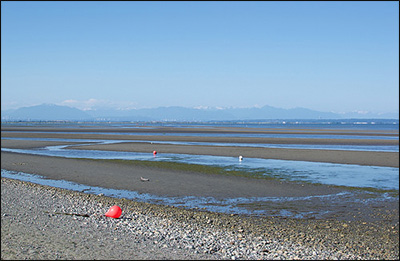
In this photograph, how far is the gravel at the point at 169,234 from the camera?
8.52 metres

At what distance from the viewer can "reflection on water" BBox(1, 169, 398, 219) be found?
13.4 m

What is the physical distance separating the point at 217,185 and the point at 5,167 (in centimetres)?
1363

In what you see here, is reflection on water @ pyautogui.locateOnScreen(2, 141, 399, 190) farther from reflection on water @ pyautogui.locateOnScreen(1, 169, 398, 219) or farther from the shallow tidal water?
reflection on water @ pyautogui.locateOnScreen(1, 169, 398, 219)

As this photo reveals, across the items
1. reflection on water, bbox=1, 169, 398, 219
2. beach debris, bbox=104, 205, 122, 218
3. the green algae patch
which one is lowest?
reflection on water, bbox=1, 169, 398, 219

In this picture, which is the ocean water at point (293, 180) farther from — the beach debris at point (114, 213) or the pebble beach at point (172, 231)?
the beach debris at point (114, 213)

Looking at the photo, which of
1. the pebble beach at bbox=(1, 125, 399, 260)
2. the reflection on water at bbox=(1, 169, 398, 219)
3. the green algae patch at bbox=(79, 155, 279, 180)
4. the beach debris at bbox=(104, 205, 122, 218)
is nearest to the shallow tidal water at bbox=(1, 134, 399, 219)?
the reflection on water at bbox=(1, 169, 398, 219)

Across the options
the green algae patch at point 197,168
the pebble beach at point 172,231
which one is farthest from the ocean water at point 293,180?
the pebble beach at point 172,231

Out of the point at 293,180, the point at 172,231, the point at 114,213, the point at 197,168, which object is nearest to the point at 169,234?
the point at 172,231

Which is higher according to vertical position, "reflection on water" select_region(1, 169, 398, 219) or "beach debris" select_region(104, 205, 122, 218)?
"beach debris" select_region(104, 205, 122, 218)

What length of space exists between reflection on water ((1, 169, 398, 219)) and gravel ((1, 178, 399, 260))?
92 centimetres

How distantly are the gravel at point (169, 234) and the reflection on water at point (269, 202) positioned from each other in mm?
916

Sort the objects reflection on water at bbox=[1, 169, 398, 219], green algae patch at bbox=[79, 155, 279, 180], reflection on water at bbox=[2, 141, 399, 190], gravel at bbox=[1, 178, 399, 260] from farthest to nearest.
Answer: green algae patch at bbox=[79, 155, 279, 180], reflection on water at bbox=[2, 141, 399, 190], reflection on water at bbox=[1, 169, 398, 219], gravel at bbox=[1, 178, 399, 260]

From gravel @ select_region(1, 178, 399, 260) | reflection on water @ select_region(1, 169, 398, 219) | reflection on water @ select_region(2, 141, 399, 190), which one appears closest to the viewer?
gravel @ select_region(1, 178, 399, 260)

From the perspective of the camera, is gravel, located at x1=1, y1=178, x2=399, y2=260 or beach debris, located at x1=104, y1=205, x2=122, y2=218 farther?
beach debris, located at x1=104, y1=205, x2=122, y2=218
